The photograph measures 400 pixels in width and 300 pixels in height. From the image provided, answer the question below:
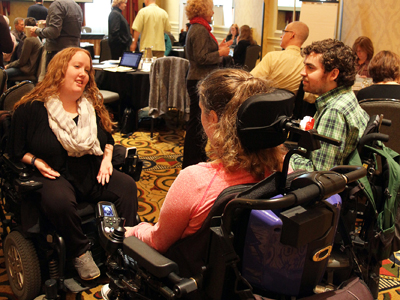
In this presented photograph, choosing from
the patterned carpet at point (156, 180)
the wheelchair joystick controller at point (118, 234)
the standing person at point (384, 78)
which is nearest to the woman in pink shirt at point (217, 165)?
the wheelchair joystick controller at point (118, 234)

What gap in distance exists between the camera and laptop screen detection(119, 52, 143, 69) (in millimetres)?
4770

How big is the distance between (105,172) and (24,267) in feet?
1.97

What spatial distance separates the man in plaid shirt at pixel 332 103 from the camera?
1789 mm

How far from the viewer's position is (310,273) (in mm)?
1021

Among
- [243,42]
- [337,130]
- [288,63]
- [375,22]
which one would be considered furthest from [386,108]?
[243,42]

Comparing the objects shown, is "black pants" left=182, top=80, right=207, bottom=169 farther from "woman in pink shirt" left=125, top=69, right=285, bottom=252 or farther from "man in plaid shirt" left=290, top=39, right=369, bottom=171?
"woman in pink shirt" left=125, top=69, right=285, bottom=252

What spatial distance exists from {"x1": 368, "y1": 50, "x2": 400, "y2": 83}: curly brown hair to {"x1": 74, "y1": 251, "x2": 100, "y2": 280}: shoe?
245cm

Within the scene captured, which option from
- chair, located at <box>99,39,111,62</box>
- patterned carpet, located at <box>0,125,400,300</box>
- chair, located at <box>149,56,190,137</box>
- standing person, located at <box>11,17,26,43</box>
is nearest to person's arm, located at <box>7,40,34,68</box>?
standing person, located at <box>11,17,26,43</box>

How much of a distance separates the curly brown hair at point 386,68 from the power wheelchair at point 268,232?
2.17 metres

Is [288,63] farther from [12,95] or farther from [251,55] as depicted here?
[251,55]

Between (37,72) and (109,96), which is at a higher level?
(37,72)

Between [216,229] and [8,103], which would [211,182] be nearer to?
[216,229]

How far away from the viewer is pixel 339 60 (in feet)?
6.37

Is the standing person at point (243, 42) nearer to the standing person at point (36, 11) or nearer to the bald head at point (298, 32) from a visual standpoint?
the standing person at point (36, 11)
